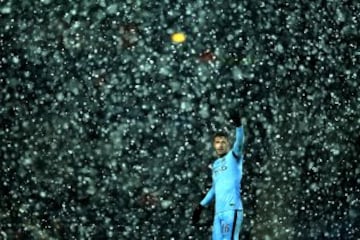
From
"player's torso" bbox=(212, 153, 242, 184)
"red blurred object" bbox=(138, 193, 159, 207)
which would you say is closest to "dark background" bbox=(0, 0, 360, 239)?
"red blurred object" bbox=(138, 193, 159, 207)

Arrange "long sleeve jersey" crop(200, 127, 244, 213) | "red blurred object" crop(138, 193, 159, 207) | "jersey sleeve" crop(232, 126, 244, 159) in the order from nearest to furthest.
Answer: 1. "jersey sleeve" crop(232, 126, 244, 159)
2. "long sleeve jersey" crop(200, 127, 244, 213)
3. "red blurred object" crop(138, 193, 159, 207)

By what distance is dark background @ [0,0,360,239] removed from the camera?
2.55m

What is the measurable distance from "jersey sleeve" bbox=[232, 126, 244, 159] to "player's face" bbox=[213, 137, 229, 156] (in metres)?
0.09

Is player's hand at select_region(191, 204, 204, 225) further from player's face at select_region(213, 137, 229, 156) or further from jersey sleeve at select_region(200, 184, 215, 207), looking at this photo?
player's face at select_region(213, 137, 229, 156)

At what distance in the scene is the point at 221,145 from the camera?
8.38 ft

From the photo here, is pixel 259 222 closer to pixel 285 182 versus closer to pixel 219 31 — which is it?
pixel 285 182

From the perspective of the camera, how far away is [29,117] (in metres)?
2.55

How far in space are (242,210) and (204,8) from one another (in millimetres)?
732

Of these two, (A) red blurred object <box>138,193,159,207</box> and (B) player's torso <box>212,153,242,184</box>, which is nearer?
(B) player's torso <box>212,153,242,184</box>

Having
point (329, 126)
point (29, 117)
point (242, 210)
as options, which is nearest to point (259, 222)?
point (242, 210)

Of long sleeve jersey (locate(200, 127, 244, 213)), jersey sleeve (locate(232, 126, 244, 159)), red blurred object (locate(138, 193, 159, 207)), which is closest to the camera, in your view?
jersey sleeve (locate(232, 126, 244, 159))

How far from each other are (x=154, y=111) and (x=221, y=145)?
269 mm

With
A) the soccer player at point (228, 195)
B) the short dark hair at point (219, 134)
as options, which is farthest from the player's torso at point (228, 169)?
the short dark hair at point (219, 134)

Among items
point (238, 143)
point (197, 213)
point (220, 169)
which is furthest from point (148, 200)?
point (238, 143)
